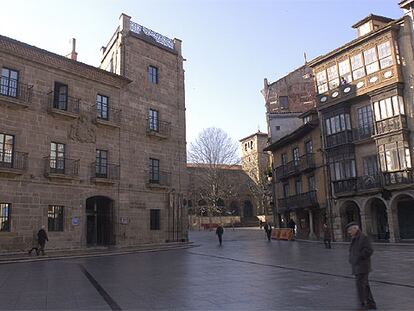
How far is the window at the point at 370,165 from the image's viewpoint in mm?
26672

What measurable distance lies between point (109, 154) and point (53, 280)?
15.3 metres

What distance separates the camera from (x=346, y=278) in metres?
10.5

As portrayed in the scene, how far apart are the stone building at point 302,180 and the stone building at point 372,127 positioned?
1.43 m

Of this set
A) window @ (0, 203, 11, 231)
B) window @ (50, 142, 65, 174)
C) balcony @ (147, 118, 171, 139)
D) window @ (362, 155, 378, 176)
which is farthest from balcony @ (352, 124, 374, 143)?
window @ (0, 203, 11, 231)

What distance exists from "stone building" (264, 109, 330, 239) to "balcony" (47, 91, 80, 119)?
17008 mm

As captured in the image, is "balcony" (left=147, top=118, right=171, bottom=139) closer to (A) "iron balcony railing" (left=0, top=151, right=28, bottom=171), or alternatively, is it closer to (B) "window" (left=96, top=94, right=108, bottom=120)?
(B) "window" (left=96, top=94, right=108, bottom=120)

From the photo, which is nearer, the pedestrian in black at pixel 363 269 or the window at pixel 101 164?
the pedestrian in black at pixel 363 269

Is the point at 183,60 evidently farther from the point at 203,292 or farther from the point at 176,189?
the point at 203,292

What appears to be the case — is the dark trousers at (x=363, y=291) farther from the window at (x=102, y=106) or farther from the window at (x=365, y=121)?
the window at (x=365, y=121)

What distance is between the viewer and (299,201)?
33906mm

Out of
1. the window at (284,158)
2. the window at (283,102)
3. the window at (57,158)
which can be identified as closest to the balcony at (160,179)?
the window at (57,158)

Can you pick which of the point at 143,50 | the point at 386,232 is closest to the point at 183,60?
the point at 143,50

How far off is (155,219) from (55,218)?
7.26m

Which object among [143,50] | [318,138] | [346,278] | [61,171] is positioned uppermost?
[143,50]
